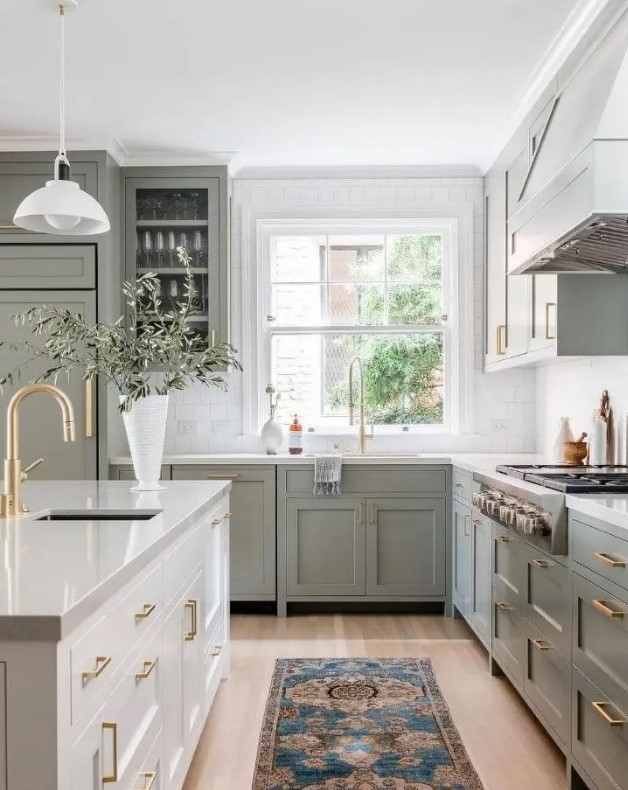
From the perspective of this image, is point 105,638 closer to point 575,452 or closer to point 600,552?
point 600,552

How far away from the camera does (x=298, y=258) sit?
17.5 feet

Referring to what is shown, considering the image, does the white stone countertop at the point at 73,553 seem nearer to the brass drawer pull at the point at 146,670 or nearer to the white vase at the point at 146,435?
the white vase at the point at 146,435

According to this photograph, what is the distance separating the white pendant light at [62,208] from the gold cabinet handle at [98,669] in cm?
171

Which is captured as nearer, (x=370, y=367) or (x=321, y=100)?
(x=321, y=100)

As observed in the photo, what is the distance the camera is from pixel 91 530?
2.06 metres

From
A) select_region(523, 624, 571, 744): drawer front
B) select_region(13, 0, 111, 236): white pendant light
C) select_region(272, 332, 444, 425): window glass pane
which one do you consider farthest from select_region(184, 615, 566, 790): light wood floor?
select_region(13, 0, 111, 236): white pendant light

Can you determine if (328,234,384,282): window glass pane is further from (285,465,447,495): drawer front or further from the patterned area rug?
the patterned area rug

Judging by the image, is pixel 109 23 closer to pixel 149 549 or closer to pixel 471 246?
pixel 149 549

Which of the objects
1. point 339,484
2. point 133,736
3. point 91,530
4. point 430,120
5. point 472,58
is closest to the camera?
point 133,736

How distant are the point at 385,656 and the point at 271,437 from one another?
160 centimetres

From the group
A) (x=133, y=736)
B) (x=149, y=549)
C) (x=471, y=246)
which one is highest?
(x=471, y=246)

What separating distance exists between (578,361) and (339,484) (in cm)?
150

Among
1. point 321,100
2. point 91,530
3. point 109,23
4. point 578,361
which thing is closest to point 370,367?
point 578,361

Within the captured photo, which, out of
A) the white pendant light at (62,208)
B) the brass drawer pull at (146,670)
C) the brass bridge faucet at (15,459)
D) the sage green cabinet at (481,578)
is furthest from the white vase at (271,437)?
the brass drawer pull at (146,670)
